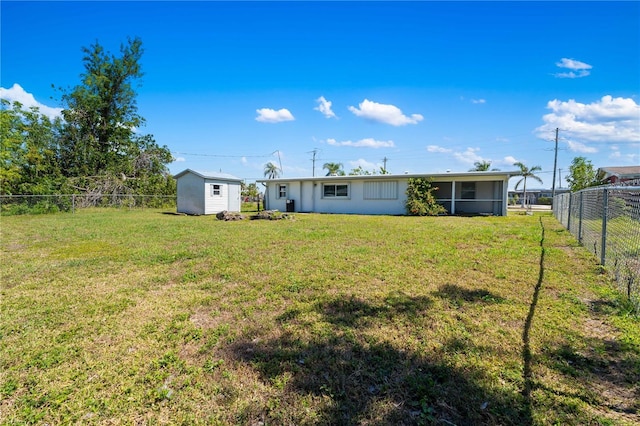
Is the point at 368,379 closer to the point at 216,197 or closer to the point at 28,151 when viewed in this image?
the point at 216,197

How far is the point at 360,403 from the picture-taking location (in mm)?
1988

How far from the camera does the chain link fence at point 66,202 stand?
55.2 ft

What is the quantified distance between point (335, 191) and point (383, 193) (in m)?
3.30

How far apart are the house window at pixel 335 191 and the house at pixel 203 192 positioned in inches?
253

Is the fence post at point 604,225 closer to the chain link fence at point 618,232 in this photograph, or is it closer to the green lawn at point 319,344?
the chain link fence at point 618,232

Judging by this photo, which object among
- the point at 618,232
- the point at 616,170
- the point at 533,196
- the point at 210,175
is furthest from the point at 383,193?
the point at 533,196

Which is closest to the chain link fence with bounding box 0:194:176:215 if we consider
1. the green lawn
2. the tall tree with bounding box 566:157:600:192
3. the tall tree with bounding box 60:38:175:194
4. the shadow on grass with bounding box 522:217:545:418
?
the tall tree with bounding box 60:38:175:194

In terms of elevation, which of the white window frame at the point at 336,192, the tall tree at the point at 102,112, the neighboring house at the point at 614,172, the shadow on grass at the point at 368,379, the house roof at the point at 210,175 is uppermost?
the tall tree at the point at 102,112

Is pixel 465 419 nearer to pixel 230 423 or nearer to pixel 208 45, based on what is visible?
pixel 230 423

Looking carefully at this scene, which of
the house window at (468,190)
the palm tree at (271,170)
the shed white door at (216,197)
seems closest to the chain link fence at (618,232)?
the house window at (468,190)

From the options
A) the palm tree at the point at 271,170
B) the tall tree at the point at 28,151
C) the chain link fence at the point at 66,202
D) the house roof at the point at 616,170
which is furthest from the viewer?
the palm tree at the point at 271,170

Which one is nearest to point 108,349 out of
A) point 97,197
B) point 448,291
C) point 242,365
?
point 242,365

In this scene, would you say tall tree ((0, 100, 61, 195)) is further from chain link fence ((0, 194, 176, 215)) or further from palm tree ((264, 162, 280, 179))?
palm tree ((264, 162, 280, 179))

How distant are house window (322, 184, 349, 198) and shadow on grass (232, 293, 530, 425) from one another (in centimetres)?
1691
